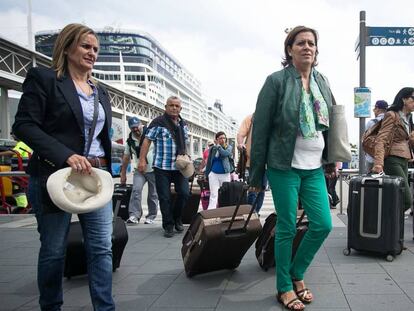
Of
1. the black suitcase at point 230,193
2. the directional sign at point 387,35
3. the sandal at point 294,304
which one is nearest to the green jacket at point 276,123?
the sandal at point 294,304

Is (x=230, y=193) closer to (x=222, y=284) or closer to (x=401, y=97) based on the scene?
(x=401, y=97)

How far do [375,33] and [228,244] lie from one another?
639 centimetres

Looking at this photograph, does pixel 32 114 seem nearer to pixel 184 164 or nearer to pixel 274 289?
pixel 274 289

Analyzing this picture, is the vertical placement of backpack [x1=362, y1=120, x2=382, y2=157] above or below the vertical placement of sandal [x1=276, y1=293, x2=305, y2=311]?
above

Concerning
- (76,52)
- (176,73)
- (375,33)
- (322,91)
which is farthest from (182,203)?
(176,73)

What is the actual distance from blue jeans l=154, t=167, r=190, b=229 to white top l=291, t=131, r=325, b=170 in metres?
2.91

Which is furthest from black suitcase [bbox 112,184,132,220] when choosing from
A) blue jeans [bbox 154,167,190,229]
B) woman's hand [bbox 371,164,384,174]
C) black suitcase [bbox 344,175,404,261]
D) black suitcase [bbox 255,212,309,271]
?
woman's hand [bbox 371,164,384,174]

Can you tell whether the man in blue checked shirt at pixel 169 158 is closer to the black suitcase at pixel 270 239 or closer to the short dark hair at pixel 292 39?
the black suitcase at pixel 270 239

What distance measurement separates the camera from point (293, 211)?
2807mm

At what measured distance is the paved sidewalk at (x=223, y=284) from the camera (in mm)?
2875

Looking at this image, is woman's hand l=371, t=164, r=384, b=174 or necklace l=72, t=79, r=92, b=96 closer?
necklace l=72, t=79, r=92, b=96

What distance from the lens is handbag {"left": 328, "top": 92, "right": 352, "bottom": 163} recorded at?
2.94 metres

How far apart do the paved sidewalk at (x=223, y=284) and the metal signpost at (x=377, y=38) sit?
410 cm

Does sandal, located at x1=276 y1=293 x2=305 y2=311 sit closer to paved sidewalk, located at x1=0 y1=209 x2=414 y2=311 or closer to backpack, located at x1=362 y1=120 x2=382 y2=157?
paved sidewalk, located at x1=0 y1=209 x2=414 y2=311
